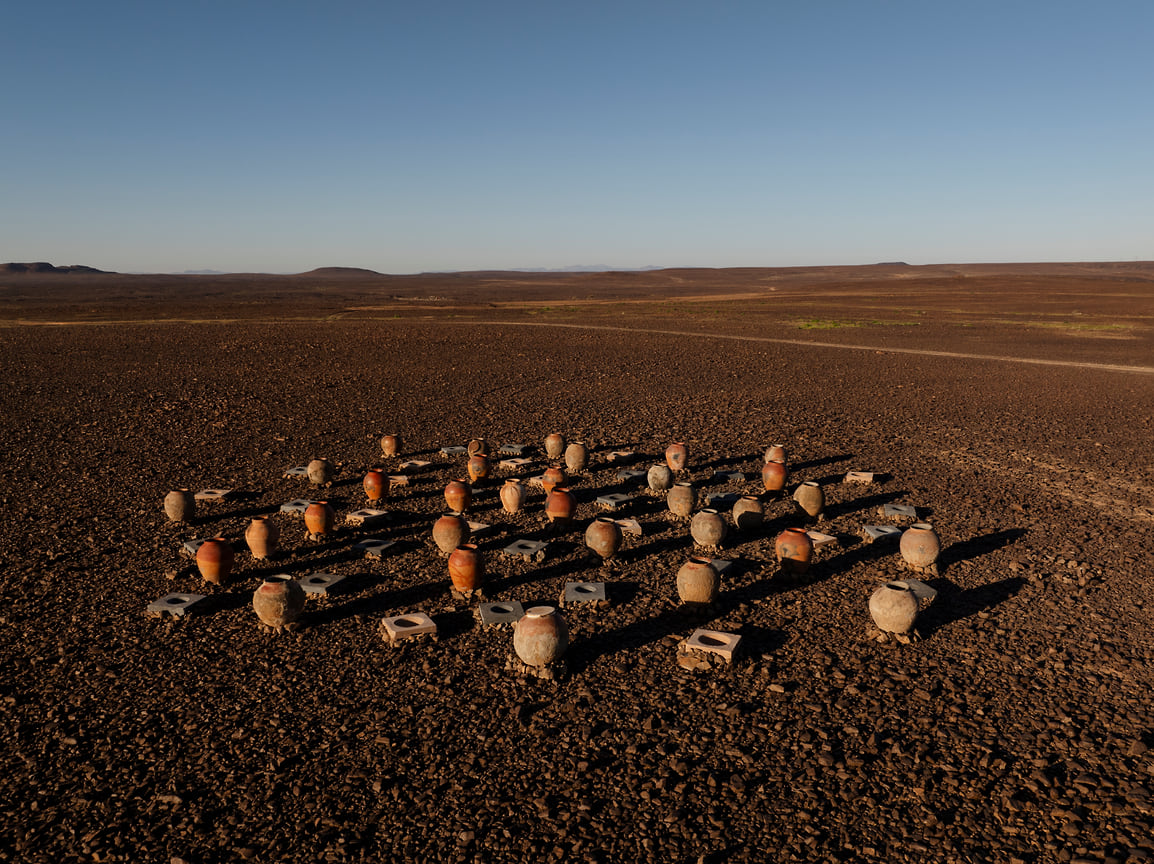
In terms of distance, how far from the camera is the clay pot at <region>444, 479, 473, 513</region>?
1152 cm

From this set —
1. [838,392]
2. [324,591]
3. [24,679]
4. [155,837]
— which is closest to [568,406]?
[838,392]

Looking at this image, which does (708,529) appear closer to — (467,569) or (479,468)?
(467,569)

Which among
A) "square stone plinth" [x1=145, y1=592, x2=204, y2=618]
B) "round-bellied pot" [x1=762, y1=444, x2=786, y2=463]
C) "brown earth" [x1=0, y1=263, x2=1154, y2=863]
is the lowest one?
"brown earth" [x1=0, y1=263, x2=1154, y2=863]

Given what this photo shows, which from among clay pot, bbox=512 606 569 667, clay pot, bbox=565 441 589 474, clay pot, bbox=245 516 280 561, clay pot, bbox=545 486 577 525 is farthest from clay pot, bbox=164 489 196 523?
clay pot, bbox=512 606 569 667

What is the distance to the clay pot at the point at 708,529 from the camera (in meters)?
10.0

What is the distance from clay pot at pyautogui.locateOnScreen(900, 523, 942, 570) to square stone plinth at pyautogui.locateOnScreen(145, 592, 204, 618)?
8.75 meters

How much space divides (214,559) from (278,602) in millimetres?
1653

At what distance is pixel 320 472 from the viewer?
12.9 metres

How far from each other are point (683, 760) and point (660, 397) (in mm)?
16333

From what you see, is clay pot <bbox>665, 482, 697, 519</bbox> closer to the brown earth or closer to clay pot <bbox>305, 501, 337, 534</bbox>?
the brown earth

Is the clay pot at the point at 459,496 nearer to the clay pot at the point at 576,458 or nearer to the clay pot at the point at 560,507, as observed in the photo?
the clay pot at the point at 560,507

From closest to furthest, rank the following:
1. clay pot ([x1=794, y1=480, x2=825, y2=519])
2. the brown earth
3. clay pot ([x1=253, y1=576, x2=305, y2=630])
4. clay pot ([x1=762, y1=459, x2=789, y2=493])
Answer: the brown earth
clay pot ([x1=253, y1=576, x2=305, y2=630])
clay pot ([x1=794, y1=480, x2=825, y2=519])
clay pot ([x1=762, y1=459, x2=789, y2=493])

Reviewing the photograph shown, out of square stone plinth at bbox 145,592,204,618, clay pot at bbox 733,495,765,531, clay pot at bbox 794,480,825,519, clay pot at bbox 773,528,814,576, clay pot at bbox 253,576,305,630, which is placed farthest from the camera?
clay pot at bbox 794,480,825,519

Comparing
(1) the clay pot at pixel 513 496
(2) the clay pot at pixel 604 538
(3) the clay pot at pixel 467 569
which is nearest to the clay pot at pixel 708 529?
(2) the clay pot at pixel 604 538
